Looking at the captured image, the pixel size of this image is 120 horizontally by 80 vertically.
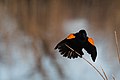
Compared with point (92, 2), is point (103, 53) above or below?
below

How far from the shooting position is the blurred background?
1828mm

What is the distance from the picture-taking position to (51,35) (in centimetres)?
190

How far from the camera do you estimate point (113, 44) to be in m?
1.86

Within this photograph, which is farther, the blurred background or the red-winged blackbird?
the blurred background

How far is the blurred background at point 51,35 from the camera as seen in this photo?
1828 millimetres

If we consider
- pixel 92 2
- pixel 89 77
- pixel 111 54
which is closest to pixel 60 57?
pixel 89 77

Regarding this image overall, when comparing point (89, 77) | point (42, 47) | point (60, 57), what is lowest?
point (89, 77)

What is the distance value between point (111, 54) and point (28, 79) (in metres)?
0.62

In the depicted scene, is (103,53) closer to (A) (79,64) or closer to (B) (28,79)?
(A) (79,64)

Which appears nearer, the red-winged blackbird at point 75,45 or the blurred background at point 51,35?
the red-winged blackbird at point 75,45

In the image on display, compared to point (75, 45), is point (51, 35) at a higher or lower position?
higher

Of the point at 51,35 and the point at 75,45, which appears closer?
the point at 75,45

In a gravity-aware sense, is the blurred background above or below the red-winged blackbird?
above

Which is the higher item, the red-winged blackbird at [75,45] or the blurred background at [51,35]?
the blurred background at [51,35]
